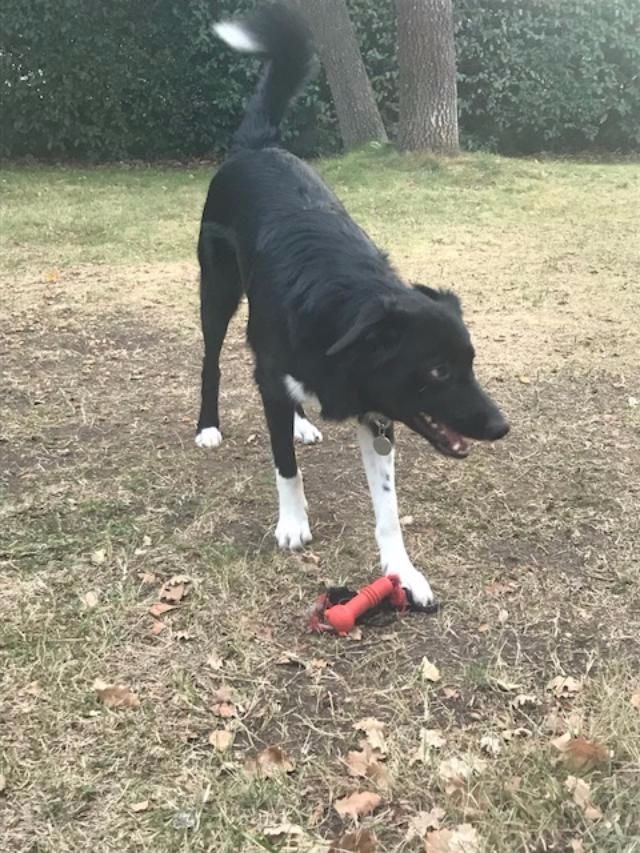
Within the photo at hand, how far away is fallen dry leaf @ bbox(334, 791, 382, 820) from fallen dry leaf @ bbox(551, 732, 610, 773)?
1.65 feet

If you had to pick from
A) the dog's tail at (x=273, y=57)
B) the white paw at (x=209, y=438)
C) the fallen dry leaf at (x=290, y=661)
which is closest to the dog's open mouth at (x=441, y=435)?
the fallen dry leaf at (x=290, y=661)

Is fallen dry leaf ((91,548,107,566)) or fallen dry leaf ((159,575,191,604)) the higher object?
fallen dry leaf ((159,575,191,604))

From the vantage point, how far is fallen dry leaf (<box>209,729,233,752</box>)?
253cm

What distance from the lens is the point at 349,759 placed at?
2479 millimetres

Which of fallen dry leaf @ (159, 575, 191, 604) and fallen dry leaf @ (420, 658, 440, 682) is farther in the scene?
fallen dry leaf @ (159, 575, 191, 604)

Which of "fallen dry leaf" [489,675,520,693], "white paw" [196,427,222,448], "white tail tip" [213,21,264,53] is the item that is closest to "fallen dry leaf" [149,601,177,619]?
"fallen dry leaf" [489,675,520,693]

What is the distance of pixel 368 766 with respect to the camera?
8.00ft

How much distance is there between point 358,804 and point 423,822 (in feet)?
0.55

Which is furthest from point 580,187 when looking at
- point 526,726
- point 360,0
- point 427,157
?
point 526,726

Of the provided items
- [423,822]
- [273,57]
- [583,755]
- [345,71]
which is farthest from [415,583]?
[345,71]

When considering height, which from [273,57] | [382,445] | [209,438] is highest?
[273,57]

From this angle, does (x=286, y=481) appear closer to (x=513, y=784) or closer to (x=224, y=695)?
(x=224, y=695)

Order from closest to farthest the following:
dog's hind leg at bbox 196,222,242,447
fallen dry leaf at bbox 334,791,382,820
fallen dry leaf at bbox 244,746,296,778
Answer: fallen dry leaf at bbox 334,791,382,820
fallen dry leaf at bbox 244,746,296,778
dog's hind leg at bbox 196,222,242,447

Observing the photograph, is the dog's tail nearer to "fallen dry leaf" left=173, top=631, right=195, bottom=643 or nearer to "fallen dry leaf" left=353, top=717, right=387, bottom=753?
"fallen dry leaf" left=173, top=631, right=195, bottom=643
